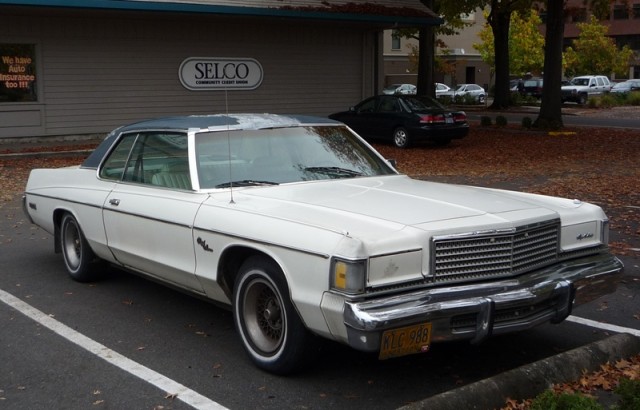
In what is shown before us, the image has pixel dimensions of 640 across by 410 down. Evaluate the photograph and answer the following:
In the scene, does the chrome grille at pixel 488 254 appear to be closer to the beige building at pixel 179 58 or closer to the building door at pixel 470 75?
the beige building at pixel 179 58

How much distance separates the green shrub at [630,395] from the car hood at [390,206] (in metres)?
1.13

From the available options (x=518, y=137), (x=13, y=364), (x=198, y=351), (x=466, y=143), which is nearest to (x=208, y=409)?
(x=198, y=351)

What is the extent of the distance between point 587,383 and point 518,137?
747 inches

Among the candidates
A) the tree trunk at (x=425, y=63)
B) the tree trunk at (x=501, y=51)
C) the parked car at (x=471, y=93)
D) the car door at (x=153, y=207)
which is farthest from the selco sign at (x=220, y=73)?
the parked car at (x=471, y=93)

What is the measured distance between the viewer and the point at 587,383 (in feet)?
14.8

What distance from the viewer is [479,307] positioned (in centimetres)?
427

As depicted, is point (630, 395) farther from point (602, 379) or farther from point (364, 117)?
point (364, 117)

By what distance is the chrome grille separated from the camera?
4.38 metres

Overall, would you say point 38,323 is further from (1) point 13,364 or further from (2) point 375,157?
(2) point 375,157

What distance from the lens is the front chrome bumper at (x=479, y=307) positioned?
4.05 m

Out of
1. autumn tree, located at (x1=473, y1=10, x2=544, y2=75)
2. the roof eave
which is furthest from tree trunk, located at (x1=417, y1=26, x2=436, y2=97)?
autumn tree, located at (x1=473, y1=10, x2=544, y2=75)

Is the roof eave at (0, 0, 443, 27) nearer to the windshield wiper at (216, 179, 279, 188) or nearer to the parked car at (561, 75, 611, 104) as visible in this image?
the windshield wiper at (216, 179, 279, 188)

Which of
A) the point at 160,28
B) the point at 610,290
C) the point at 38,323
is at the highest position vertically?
the point at 160,28

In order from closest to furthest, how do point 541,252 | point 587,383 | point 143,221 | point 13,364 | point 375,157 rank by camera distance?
point 587,383, point 541,252, point 13,364, point 143,221, point 375,157
